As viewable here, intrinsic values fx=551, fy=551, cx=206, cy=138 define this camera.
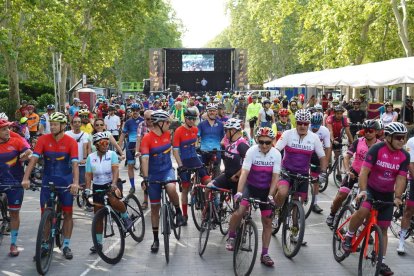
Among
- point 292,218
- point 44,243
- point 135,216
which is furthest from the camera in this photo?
point 135,216

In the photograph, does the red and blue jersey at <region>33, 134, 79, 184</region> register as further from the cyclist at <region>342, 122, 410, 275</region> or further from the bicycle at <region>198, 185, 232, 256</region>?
the cyclist at <region>342, 122, 410, 275</region>

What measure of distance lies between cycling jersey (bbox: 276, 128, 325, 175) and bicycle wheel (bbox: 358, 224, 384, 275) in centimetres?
182

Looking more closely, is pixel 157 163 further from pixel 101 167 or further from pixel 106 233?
pixel 106 233

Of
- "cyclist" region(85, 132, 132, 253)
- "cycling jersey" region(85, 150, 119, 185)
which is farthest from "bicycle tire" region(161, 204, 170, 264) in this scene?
"cycling jersey" region(85, 150, 119, 185)

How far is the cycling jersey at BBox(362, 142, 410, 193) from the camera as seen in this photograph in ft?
21.1

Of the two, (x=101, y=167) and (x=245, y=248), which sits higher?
(x=101, y=167)

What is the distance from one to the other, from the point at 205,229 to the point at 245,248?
1276 mm

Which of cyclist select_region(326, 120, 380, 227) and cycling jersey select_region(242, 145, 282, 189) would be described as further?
cyclist select_region(326, 120, 380, 227)

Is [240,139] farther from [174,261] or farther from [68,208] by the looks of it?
[68,208]

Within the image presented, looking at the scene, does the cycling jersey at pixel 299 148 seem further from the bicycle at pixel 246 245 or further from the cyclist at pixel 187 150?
the cyclist at pixel 187 150

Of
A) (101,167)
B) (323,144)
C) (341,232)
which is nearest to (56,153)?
(101,167)

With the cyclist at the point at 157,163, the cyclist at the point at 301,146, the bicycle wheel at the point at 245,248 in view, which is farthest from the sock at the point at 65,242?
the cyclist at the point at 301,146

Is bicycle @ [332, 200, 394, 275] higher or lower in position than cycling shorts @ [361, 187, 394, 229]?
lower

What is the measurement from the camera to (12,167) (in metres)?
7.62
